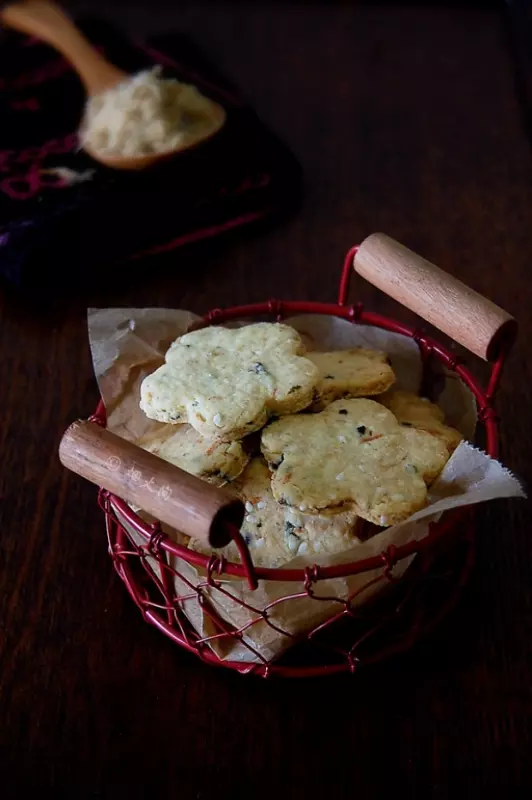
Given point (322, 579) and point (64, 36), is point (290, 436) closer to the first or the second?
point (322, 579)

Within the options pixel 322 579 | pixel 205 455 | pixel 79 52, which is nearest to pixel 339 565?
pixel 322 579

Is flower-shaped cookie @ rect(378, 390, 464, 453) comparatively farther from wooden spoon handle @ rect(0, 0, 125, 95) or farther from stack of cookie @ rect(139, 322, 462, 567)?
wooden spoon handle @ rect(0, 0, 125, 95)

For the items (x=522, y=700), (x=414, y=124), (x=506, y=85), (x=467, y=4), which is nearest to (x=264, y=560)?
(x=522, y=700)

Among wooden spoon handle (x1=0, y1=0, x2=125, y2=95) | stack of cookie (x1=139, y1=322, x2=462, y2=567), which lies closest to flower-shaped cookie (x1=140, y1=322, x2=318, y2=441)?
stack of cookie (x1=139, y1=322, x2=462, y2=567)

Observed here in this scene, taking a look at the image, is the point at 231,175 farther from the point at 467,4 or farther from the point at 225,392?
the point at 467,4

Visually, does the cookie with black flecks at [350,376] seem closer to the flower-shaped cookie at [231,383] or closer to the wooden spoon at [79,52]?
the flower-shaped cookie at [231,383]

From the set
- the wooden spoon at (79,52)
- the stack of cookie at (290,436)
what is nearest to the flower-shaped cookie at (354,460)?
the stack of cookie at (290,436)
